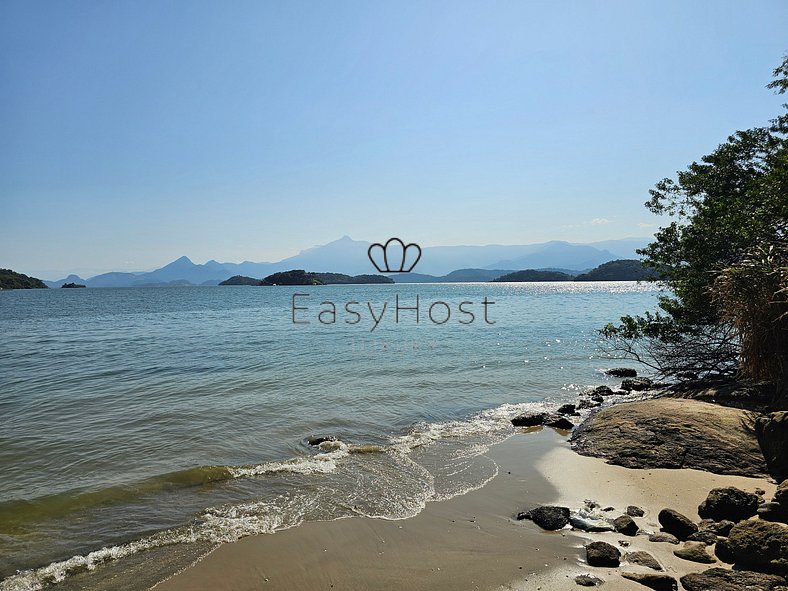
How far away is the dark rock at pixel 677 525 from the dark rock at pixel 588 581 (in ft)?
6.11

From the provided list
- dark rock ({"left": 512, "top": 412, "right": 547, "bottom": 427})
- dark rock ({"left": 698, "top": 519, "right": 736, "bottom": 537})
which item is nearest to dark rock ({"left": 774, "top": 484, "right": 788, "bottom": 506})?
dark rock ({"left": 698, "top": 519, "right": 736, "bottom": 537})

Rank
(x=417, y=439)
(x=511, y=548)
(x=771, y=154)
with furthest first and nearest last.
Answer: (x=771, y=154), (x=417, y=439), (x=511, y=548)

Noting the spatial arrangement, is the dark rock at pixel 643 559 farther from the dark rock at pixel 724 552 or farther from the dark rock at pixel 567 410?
the dark rock at pixel 567 410

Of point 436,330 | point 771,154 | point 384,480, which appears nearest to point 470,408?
point 384,480

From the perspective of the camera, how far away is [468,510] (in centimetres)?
802

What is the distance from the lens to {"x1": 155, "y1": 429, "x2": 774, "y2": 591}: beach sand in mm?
5902

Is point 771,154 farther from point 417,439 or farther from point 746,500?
point 417,439

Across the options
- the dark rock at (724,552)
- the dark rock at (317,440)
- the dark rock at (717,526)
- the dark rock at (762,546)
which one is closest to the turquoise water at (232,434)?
the dark rock at (317,440)

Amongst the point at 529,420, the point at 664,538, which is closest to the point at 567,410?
the point at 529,420

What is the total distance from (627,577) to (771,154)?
17.7 metres

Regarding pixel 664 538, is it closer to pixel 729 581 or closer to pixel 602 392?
pixel 729 581

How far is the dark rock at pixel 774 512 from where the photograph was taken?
6.26 meters

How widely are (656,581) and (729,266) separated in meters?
10.5

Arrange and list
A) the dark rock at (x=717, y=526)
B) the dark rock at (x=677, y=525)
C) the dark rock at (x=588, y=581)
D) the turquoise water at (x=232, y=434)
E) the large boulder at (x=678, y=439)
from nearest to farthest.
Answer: the dark rock at (x=588, y=581) → the dark rock at (x=717, y=526) → the dark rock at (x=677, y=525) → the turquoise water at (x=232, y=434) → the large boulder at (x=678, y=439)
